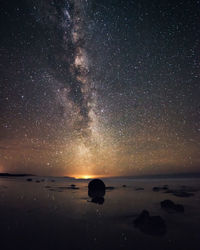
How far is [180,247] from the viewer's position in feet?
19.1

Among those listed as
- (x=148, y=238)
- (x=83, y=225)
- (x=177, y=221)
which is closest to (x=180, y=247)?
(x=148, y=238)

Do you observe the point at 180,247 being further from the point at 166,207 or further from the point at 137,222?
the point at 166,207

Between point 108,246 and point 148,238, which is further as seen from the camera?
point 148,238

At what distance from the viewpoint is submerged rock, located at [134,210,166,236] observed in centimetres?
720

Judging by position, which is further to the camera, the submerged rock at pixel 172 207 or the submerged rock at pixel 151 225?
the submerged rock at pixel 172 207

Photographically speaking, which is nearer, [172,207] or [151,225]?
[151,225]

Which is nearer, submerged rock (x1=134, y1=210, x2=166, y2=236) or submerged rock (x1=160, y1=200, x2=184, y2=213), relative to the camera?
submerged rock (x1=134, y1=210, x2=166, y2=236)

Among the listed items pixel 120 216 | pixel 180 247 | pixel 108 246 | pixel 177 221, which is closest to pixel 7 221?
pixel 108 246

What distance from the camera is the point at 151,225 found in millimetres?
7688

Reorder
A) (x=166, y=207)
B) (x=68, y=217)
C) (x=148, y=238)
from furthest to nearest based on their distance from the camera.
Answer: (x=166, y=207) < (x=68, y=217) < (x=148, y=238)

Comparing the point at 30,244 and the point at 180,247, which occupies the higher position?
the point at 30,244

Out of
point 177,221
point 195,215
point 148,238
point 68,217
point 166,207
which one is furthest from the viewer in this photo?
point 166,207

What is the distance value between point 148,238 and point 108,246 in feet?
5.95

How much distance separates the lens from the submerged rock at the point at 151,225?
Answer: 7198mm
